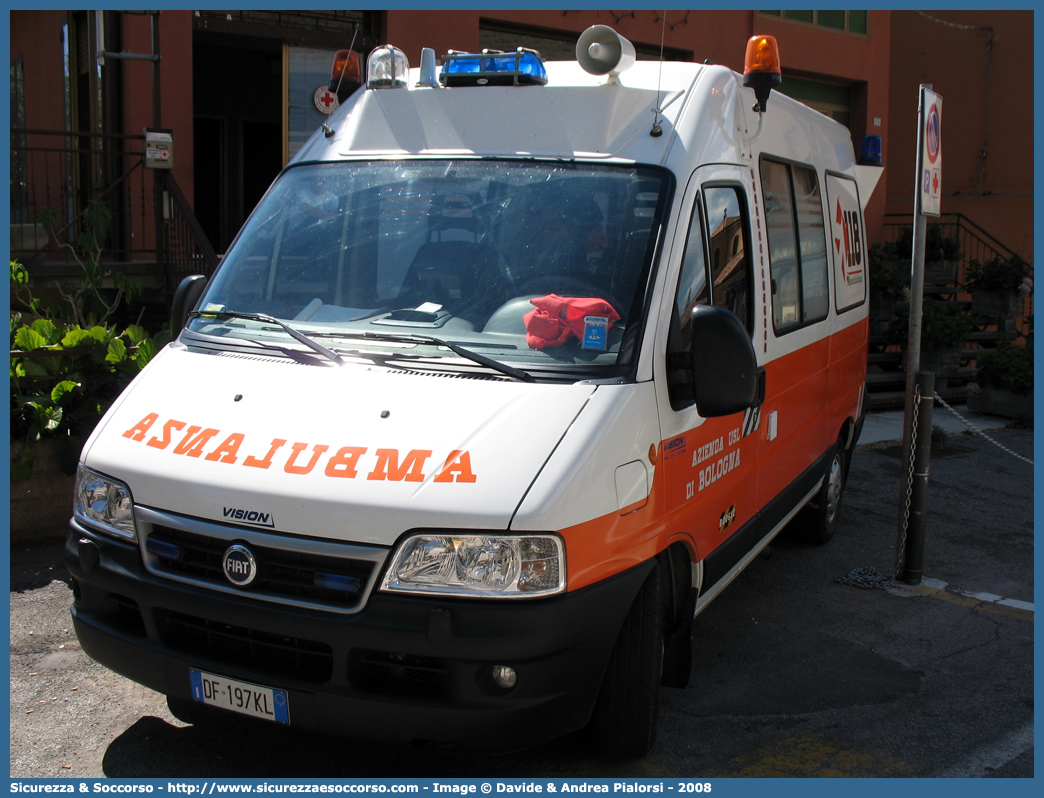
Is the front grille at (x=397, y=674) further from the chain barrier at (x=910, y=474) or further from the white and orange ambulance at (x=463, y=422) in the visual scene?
the chain barrier at (x=910, y=474)

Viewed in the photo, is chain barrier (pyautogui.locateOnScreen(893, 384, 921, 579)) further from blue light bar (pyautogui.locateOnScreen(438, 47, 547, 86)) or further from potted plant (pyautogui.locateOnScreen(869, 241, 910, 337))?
potted plant (pyautogui.locateOnScreen(869, 241, 910, 337))

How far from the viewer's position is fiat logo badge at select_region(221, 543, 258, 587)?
304 cm

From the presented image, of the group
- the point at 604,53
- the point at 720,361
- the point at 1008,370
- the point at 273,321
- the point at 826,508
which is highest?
the point at 604,53

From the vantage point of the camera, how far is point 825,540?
6566 mm

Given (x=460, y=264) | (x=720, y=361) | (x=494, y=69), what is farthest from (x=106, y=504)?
(x=494, y=69)

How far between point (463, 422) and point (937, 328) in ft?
35.9

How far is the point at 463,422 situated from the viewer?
3.11 m

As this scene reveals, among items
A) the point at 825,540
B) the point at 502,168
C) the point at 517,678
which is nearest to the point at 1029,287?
the point at 825,540

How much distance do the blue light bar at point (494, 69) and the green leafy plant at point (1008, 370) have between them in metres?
9.38

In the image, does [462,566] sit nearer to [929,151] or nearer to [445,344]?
[445,344]

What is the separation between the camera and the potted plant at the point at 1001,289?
47.3 feet

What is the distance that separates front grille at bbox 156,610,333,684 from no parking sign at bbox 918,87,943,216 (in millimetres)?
4393

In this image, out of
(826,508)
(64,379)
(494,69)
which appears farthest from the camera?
(826,508)

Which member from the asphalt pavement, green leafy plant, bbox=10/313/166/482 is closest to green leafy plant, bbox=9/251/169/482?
green leafy plant, bbox=10/313/166/482
